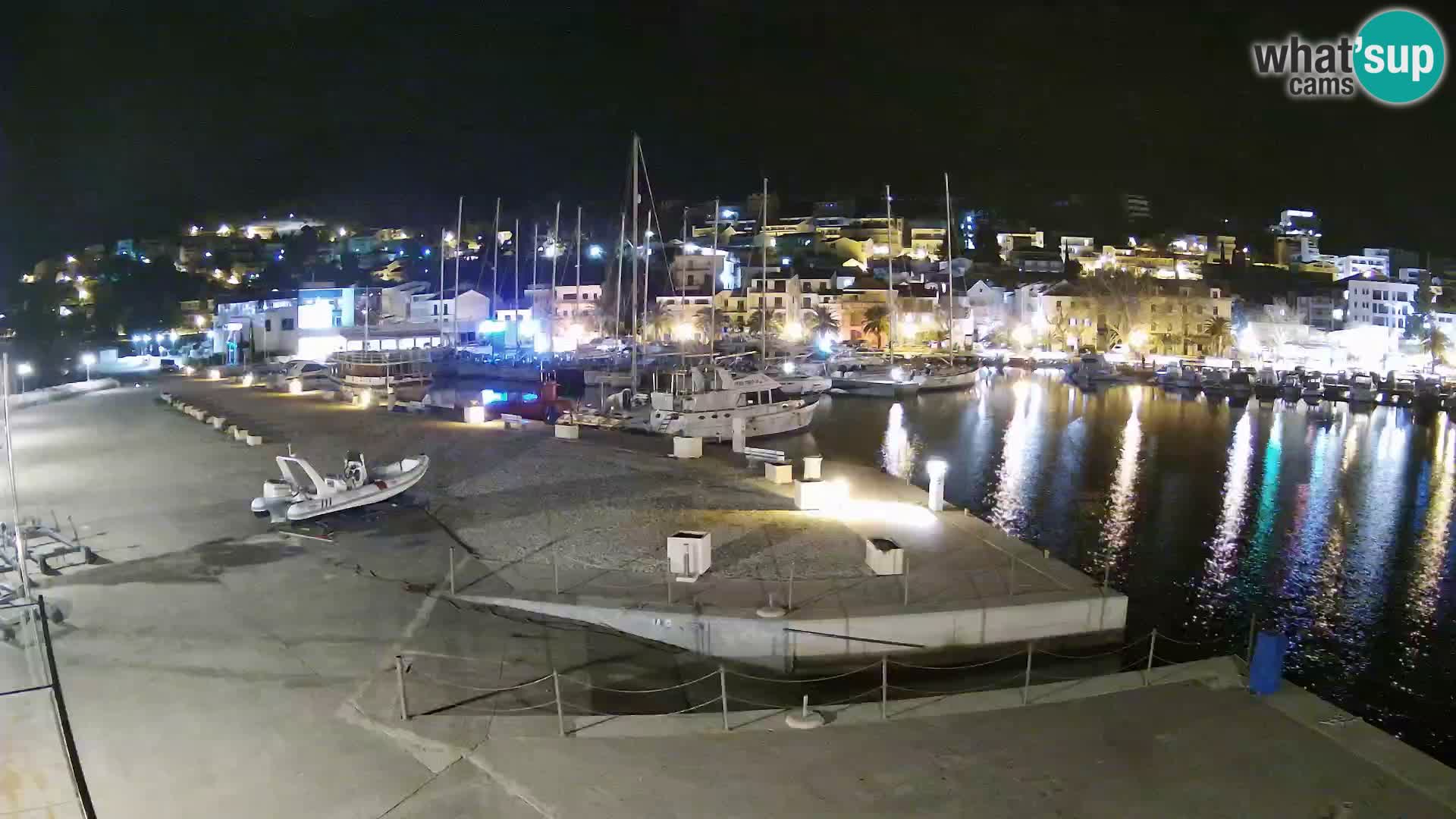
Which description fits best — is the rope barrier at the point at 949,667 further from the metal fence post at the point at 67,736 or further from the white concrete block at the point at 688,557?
the metal fence post at the point at 67,736

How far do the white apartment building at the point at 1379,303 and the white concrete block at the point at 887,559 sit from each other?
97.7 m

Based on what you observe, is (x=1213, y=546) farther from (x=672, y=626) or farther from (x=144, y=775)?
(x=144, y=775)

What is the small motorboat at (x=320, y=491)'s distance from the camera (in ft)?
42.9

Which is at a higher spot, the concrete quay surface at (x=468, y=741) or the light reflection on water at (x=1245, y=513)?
the concrete quay surface at (x=468, y=741)

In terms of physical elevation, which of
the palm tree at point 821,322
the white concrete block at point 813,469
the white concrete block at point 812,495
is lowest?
the white concrete block at point 812,495

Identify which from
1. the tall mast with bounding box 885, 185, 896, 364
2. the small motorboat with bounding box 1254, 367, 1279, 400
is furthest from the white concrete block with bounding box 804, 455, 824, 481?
the small motorboat with bounding box 1254, 367, 1279, 400

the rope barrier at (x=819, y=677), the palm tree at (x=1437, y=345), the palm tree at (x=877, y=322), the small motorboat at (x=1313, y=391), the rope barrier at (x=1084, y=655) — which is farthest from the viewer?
the palm tree at (x=877, y=322)

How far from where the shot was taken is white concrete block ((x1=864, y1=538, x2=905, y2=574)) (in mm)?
11430

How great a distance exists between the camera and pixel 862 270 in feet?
332

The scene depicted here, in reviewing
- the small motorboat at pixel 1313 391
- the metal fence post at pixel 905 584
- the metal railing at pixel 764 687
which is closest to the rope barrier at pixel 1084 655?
the metal railing at pixel 764 687

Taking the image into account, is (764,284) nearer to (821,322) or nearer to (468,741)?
(821,322)

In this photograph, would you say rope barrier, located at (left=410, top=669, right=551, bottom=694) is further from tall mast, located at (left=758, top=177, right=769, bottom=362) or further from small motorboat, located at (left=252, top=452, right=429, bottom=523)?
tall mast, located at (left=758, top=177, right=769, bottom=362)

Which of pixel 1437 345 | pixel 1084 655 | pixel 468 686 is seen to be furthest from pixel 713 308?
pixel 1437 345

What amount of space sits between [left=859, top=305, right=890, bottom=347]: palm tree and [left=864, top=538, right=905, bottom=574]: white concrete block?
75.6 metres
